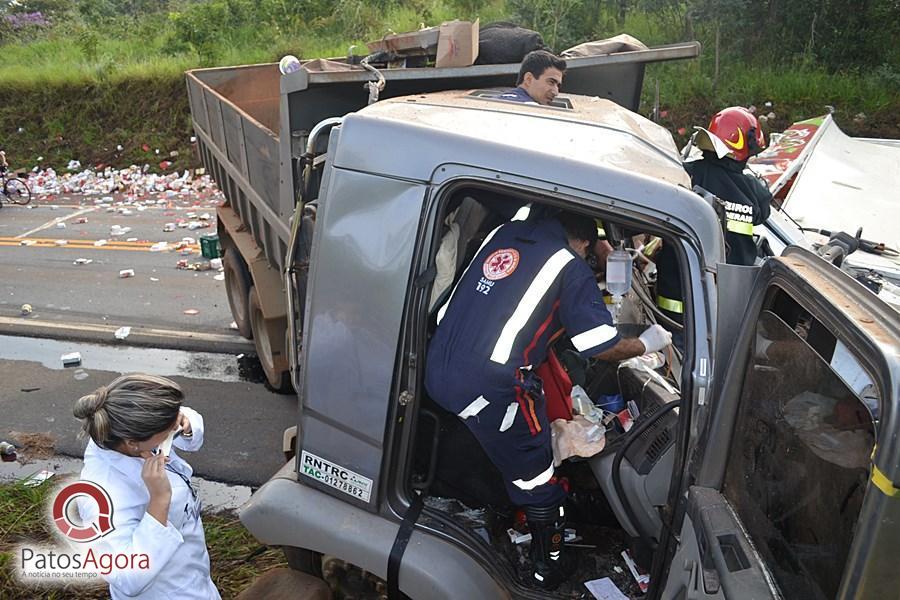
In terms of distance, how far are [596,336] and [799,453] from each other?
2.93 ft

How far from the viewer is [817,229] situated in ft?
16.6

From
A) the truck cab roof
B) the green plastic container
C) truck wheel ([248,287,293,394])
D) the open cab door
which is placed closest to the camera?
the open cab door

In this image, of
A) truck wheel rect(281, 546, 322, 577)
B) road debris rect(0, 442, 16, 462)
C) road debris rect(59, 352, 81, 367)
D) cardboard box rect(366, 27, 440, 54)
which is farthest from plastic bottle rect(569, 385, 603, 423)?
road debris rect(59, 352, 81, 367)

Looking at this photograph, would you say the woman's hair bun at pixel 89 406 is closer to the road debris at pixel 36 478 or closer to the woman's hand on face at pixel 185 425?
the woman's hand on face at pixel 185 425

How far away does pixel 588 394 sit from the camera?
3.16 meters

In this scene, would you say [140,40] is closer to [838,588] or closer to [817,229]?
[817,229]

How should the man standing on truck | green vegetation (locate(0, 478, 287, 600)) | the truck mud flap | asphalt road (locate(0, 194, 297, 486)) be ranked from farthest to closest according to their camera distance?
asphalt road (locate(0, 194, 297, 486))
the man standing on truck
green vegetation (locate(0, 478, 287, 600))
the truck mud flap

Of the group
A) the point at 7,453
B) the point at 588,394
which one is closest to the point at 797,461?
the point at 588,394

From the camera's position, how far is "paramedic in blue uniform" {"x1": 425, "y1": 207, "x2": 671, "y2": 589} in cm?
246

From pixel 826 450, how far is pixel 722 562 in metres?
0.34

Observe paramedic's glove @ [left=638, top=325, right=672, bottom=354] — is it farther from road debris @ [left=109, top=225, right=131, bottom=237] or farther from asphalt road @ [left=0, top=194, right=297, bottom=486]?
road debris @ [left=109, top=225, right=131, bottom=237]

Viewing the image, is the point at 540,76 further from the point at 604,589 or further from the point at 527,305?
the point at 604,589

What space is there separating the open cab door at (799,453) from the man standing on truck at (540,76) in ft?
6.28

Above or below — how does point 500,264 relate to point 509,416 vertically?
above
